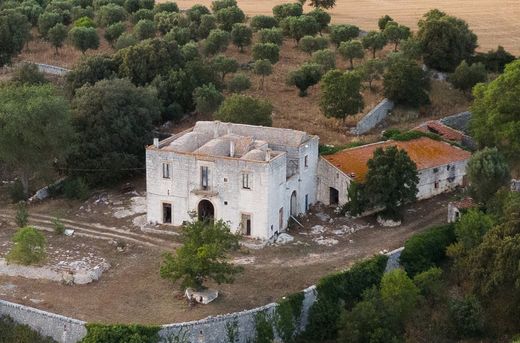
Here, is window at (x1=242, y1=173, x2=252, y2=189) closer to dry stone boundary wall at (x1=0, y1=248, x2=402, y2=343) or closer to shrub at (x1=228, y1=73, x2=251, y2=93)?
dry stone boundary wall at (x1=0, y1=248, x2=402, y2=343)

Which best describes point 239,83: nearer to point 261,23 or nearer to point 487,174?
point 261,23

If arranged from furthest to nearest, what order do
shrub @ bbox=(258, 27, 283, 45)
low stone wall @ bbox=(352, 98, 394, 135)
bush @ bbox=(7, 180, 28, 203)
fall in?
shrub @ bbox=(258, 27, 283, 45) → low stone wall @ bbox=(352, 98, 394, 135) → bush @ bbox=(7, 180, 28, 203)

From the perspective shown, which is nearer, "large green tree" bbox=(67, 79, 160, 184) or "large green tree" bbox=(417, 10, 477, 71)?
"large green tree" bbox=(67, 79, 160, 184)

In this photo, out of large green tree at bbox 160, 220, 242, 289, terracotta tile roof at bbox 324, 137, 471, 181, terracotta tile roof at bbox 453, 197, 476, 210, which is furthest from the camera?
terracotta tile roof at bbox 324, 137, 471, 181

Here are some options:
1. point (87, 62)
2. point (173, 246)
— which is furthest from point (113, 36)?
point (173, 246)

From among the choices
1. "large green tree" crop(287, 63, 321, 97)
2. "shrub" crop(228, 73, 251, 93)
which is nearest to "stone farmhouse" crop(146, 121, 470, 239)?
"large green tree" crop(287, 63, 321, 97)

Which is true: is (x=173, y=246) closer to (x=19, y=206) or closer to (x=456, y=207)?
(x=19, y=206)
